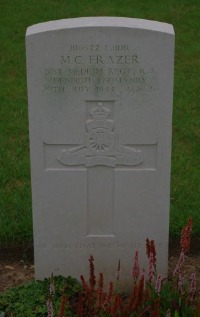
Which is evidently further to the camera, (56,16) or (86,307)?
(56,16)

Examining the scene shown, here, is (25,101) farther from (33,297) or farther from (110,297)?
(110,297)

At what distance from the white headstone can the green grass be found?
77cm

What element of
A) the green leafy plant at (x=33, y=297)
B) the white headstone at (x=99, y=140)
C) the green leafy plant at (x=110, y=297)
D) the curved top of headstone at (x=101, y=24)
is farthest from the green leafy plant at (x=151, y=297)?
the curved top of headstone at (x=101, y=24)

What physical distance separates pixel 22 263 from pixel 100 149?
1.25m

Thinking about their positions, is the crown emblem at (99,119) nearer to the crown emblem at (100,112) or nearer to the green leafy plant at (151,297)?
the crown emblem at (100,112)

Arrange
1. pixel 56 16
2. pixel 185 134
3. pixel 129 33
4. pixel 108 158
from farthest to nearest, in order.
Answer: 1. pixel 56 16
2. pixel 185 134
3. pixel 108 158
4. pixel 129 33

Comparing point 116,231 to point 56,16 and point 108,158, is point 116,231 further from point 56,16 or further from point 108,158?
point 56,16

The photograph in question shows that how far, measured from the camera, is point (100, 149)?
3.96 metres

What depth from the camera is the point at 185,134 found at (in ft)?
22.0

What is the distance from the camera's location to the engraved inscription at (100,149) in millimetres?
3896

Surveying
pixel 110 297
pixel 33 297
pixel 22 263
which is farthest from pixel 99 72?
pixel 22 263

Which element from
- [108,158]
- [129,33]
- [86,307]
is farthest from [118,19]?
[86,307]

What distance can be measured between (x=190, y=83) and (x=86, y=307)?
15.7ft

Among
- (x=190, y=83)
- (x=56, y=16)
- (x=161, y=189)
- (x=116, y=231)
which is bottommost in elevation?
(x=116, y=231)
